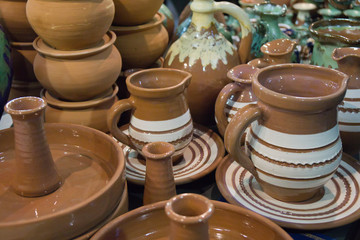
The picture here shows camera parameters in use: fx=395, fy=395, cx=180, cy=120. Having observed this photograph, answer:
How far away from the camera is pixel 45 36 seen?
2.44 ft

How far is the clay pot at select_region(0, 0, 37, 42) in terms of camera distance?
0.84 metres

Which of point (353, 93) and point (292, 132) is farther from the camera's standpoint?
point (353, 93)

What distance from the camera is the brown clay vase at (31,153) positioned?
22.4 inches

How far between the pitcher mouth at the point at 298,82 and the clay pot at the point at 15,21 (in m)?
0.54

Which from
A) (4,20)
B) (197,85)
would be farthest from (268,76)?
(4,20)

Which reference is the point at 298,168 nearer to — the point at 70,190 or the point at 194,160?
the point at 194,160

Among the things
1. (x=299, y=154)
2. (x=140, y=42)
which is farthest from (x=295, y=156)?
(x=140, y=42)

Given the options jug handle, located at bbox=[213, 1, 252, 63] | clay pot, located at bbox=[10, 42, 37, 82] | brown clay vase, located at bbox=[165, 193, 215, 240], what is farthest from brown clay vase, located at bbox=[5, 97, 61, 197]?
jug handle, located at bbox=[213, 1, 252, 63]

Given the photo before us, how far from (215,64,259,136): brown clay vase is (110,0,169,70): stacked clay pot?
0.26 m

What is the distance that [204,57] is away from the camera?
88cm

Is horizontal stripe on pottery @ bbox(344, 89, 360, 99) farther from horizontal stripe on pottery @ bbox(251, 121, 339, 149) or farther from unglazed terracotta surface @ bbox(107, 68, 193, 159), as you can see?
unglazed terracotta surface @ bbox(107, 68, 193, 159)

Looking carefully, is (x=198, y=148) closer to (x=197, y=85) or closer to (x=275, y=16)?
(x=197, y=85)

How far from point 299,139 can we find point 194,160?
27 centimetres

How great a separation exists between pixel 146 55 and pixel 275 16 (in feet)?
1.16
